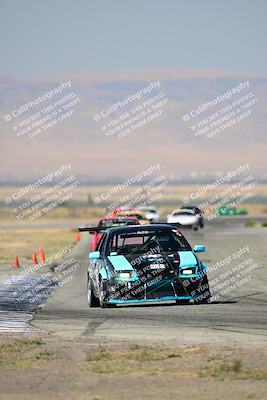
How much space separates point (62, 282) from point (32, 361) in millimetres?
14918

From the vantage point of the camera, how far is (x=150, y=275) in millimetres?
19547

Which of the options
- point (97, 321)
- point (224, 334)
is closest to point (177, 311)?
point (97, 321)

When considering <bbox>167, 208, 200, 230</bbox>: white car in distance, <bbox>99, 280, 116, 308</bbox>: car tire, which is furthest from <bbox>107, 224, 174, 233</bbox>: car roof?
<bbox>167, 208, 200, 230</bbox>: white car in distance

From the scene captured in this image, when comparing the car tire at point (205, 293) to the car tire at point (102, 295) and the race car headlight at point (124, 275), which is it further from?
the car tire at point (102, 295)

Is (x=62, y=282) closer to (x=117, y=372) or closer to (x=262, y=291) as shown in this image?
(x=262, y=291)

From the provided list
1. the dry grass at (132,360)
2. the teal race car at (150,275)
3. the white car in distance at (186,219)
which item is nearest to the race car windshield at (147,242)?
the teal race car at (150,275)

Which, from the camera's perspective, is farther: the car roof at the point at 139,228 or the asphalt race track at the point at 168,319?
the car roof at the point at 139,228

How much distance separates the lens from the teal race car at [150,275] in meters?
19.5

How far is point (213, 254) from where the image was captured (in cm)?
3878

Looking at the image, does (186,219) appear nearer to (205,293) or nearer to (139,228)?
(139,228)

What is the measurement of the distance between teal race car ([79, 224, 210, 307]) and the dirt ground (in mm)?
4499

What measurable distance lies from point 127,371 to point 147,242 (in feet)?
27.4

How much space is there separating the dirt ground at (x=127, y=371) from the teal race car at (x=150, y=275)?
4.50 metres

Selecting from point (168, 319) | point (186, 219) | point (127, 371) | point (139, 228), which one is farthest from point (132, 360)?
point (186, 219)
